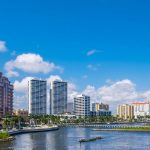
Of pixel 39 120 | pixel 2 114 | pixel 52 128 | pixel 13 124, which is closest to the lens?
pixel 13 124

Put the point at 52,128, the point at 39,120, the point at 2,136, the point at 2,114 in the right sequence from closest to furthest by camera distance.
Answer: the point at 2,136
the point at 52,128
the point at 2,114
the point at 39,120

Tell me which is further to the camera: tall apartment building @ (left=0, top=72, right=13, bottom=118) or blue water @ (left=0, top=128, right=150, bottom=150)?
tall apartment building @ (left=0, top=72, right=13, bottom=118)

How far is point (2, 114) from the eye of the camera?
173875 millimetres

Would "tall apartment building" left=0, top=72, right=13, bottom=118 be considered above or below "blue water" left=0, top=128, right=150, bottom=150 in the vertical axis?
above

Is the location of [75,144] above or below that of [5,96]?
below

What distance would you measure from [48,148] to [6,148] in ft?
25.3

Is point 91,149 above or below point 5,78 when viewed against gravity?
below

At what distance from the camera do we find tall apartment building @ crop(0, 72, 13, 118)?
574 ft

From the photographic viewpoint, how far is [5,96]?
17825cm

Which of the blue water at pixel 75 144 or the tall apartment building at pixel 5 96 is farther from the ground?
the tall apartment building at pixel 5 96

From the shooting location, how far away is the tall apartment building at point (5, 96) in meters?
175

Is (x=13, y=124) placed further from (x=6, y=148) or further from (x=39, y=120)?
(x=6, y=148)

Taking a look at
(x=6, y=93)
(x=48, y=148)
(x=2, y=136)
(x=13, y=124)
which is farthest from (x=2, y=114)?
(x=48, y=148)

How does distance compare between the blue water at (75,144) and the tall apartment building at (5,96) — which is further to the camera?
the tall apartment building at (5,96)
